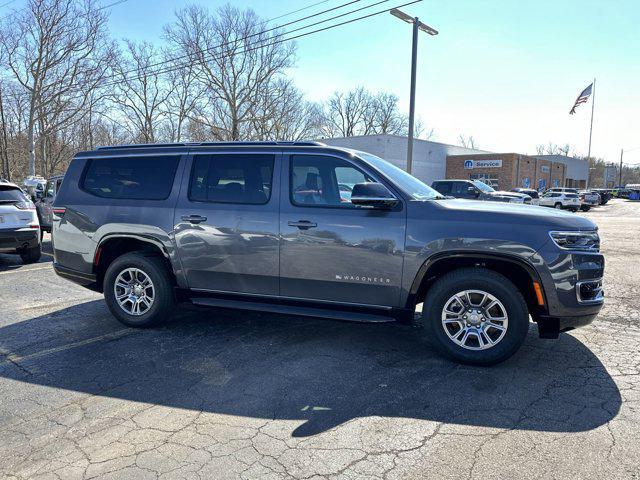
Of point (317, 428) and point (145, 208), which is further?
point (145, 208)

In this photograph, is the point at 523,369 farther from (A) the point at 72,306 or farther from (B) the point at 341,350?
(A) the point at 72,306

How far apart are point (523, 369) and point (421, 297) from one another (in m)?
1.09

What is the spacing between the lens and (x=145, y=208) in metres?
4.99

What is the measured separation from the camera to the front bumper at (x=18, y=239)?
8562 millimetres

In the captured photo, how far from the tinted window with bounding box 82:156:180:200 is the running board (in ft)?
4.29

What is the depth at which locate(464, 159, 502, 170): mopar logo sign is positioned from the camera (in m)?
42.2

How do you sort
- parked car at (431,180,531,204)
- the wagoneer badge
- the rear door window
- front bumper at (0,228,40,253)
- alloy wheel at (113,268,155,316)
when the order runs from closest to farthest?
the wagoneer badge, alloy wheel at (113,268,155,316), front bumper at (0,228,40,253), parked car at (431,180,531,204), the rear door window

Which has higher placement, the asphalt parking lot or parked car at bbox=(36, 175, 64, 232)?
parked car at bbox=(36, 175, 64, 232)

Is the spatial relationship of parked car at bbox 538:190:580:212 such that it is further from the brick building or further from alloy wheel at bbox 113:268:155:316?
alloy wheel at bbox 113:268:155:316

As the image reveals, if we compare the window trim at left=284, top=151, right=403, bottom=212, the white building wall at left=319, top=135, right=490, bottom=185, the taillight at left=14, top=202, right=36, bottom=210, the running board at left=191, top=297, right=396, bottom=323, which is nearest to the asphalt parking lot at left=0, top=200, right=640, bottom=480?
the running board at left=191, top=297, right=396, bottom=323

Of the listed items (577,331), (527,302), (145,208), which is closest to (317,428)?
(527,302)

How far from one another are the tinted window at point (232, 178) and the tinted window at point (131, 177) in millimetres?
345

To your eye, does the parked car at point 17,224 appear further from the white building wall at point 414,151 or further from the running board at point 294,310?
the white building wall at point 414,151

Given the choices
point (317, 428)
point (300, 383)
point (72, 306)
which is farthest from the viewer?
point (72, 306)
